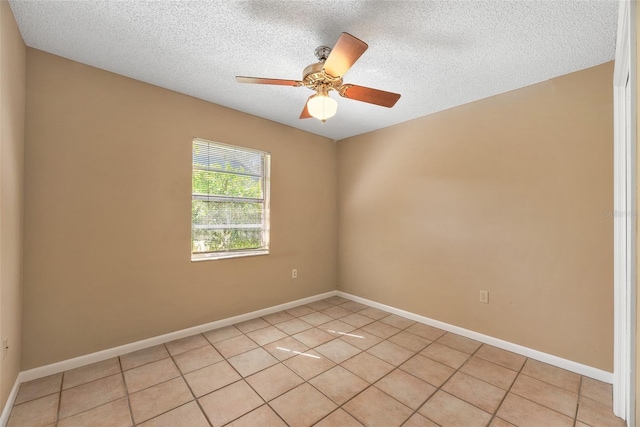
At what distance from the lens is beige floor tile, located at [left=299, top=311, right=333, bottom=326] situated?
10.4 feet

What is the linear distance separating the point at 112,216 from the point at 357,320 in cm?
270

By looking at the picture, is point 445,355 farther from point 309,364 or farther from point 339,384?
point 309,364

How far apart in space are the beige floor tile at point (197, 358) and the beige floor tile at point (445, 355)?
1.85 m

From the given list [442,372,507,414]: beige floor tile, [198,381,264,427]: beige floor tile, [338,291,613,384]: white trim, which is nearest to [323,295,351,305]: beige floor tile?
[338,291,613,384]: white trim

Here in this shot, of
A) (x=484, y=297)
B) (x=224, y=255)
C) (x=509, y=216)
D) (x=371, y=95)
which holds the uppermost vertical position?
(x=371, y=95)

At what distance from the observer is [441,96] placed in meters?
2.74

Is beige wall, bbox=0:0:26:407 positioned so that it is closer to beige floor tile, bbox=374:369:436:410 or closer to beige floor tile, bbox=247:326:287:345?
beige floor tile, bbox=247:326:287:345

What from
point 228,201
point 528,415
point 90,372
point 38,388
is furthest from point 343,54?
point 38,388

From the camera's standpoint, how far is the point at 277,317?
3326 millimetres

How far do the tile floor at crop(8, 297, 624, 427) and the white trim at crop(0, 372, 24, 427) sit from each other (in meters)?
0.03

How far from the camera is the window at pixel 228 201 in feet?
9.61

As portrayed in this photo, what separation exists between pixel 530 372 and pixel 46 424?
3.34m

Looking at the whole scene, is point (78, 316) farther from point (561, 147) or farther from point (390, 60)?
point (561, 147)

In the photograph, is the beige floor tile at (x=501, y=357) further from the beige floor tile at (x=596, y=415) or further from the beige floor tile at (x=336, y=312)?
the beige floor tile at (x=336, y=312)
